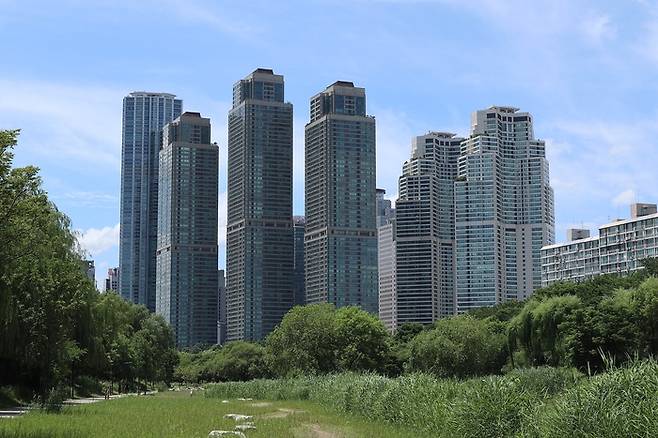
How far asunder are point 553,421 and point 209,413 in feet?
66.0

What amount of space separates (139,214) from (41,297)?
13660 centimetres

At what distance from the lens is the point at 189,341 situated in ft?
461

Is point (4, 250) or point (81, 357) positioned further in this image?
point (81, 357)

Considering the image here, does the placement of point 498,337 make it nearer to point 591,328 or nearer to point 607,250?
point 591,328

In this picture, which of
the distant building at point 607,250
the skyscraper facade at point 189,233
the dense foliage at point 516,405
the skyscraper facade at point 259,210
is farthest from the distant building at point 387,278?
the dense foliage at point 516,405

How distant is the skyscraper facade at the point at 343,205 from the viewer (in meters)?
126

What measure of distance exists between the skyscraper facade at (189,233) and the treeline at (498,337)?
62.2 m

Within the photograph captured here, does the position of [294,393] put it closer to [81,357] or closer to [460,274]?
[81,357]

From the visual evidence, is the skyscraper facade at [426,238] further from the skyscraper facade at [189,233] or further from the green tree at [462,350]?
the green tree at [462,350]

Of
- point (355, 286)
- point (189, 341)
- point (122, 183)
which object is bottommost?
point (189, 341)

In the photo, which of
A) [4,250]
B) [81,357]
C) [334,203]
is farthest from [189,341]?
[4,250]

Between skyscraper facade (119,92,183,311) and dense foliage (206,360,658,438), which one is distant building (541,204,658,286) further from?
dense foliage (206,360,658,438)

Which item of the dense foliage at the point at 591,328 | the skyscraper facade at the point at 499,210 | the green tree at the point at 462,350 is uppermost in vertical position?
the skyscraper facade at the point at 499,210

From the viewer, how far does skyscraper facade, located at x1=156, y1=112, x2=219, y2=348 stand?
13812cm
